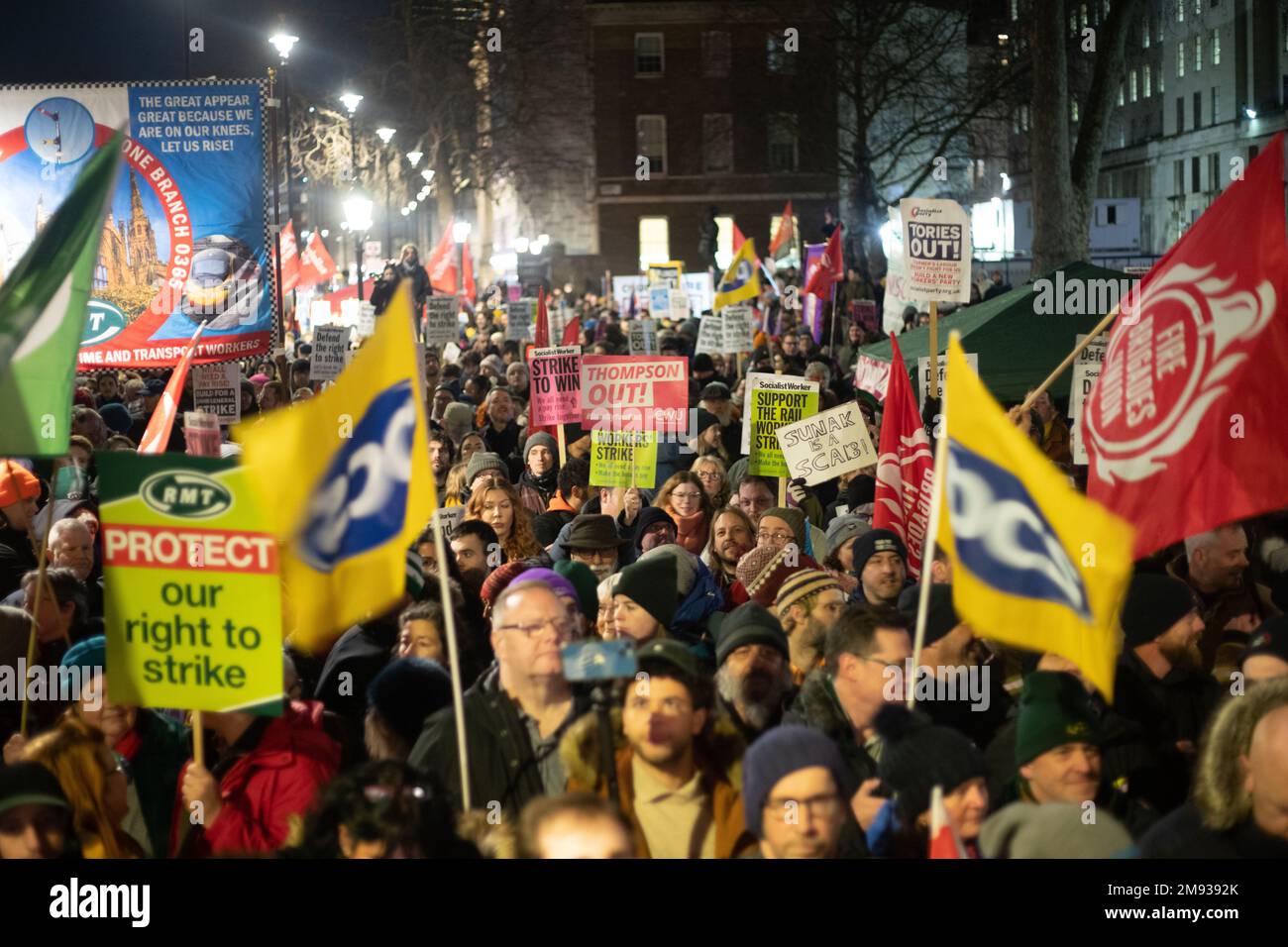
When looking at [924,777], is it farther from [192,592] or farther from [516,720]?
[192,592]

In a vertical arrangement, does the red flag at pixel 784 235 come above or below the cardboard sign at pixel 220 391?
above

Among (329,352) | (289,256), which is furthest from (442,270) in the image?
(329,352)

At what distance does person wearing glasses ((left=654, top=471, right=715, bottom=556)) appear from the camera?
1009cm

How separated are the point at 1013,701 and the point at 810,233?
66.4m

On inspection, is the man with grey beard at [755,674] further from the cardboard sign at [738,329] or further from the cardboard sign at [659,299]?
the cardboard sign at [659,299]

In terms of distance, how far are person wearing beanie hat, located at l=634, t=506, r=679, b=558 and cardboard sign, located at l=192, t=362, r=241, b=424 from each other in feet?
16.4

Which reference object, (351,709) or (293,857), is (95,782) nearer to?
(293,857)

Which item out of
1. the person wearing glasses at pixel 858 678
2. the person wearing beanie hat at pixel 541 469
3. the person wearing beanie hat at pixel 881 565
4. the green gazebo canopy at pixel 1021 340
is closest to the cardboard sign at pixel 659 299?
the green gazebo canopy at pixel 1021 340

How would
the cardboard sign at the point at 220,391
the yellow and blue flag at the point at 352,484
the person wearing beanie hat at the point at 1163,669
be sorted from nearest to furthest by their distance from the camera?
the yellow and blue flag at the point at 352,484 → the person wearing beanie hat at the point at 1163,669 → the cardboard sign at the point at 220,391

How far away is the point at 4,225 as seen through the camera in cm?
1100

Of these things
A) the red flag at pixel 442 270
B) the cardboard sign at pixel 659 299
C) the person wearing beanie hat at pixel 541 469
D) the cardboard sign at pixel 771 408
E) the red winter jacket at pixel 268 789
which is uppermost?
the red flag at pixel 442 270

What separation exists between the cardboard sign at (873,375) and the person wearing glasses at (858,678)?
8745mm

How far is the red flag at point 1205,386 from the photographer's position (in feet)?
19.9
